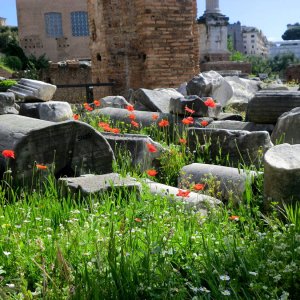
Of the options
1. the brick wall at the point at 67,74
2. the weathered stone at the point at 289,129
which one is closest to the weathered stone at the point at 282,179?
the weathered stone at the point at 289,129

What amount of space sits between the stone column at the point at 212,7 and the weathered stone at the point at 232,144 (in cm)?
2517

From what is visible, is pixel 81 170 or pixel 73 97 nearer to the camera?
pixel 81 170

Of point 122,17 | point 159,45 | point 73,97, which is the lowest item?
point 73,97

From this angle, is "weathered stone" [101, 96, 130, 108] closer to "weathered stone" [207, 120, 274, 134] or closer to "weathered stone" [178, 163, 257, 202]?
"weathered stone" [207, 120, 274, 134]

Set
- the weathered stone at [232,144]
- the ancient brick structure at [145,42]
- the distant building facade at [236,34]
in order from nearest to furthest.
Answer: the weathered stone at [232,144] < the ancient brick structure at [145,42] < the distant building facade at [236,34]

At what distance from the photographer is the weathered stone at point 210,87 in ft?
25.3

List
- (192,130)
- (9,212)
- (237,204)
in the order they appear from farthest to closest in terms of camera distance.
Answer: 1. (192,130)
2. (237,204)
3. (9,212)

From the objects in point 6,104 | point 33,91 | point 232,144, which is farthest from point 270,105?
point 33,91

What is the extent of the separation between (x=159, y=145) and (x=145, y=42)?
5038 mm

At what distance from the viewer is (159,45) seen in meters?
9.59

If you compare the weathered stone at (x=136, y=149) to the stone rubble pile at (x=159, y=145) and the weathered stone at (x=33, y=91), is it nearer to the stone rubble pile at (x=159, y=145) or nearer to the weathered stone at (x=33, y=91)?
the stone rubble pile at (x=159, y=145)

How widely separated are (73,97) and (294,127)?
18004mm

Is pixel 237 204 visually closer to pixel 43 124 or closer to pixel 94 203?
pixel 94 203

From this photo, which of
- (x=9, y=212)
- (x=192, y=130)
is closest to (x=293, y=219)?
(x=9, y=212)
